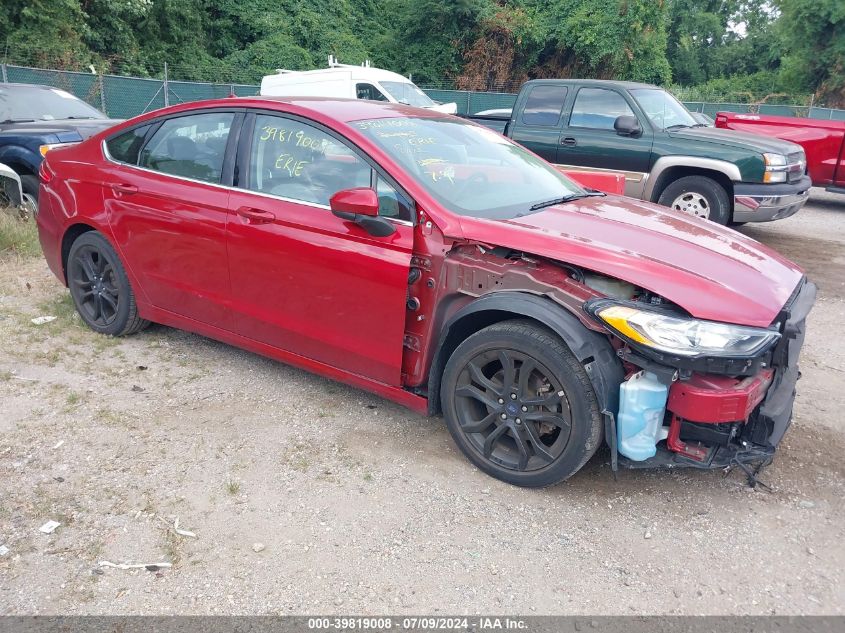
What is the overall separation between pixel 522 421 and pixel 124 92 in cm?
1669

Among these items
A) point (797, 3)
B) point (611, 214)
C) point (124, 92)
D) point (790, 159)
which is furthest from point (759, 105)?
point (611, 214)

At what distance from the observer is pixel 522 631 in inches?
100

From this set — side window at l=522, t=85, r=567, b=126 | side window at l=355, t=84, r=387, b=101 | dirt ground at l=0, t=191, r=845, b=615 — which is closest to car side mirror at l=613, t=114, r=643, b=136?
side window at l=522, t=85, r=567, b=126

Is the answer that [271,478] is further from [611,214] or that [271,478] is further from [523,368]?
[611,214]

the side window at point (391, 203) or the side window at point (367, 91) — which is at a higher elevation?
the side window at point (367, 91)

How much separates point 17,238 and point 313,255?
5026mm

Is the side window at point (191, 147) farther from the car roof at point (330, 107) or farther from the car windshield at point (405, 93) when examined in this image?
the car windshield at point (405, 93)

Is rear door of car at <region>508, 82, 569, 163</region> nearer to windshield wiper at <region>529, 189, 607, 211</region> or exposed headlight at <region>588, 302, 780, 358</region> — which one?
windshield wiper at <region>529, 189, 607, 211</region>

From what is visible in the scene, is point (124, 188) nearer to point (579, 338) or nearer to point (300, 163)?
point (300, 163)

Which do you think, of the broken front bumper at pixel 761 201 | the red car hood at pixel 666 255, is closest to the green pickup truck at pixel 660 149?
the broken front bumper at pixel 761 201

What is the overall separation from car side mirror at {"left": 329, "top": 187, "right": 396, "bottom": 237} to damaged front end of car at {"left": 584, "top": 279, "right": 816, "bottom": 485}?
1.09m

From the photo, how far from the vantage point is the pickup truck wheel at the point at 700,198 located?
816cm

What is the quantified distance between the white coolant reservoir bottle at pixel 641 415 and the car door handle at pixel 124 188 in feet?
11.0

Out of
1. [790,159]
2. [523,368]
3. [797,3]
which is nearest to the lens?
[523,368]
